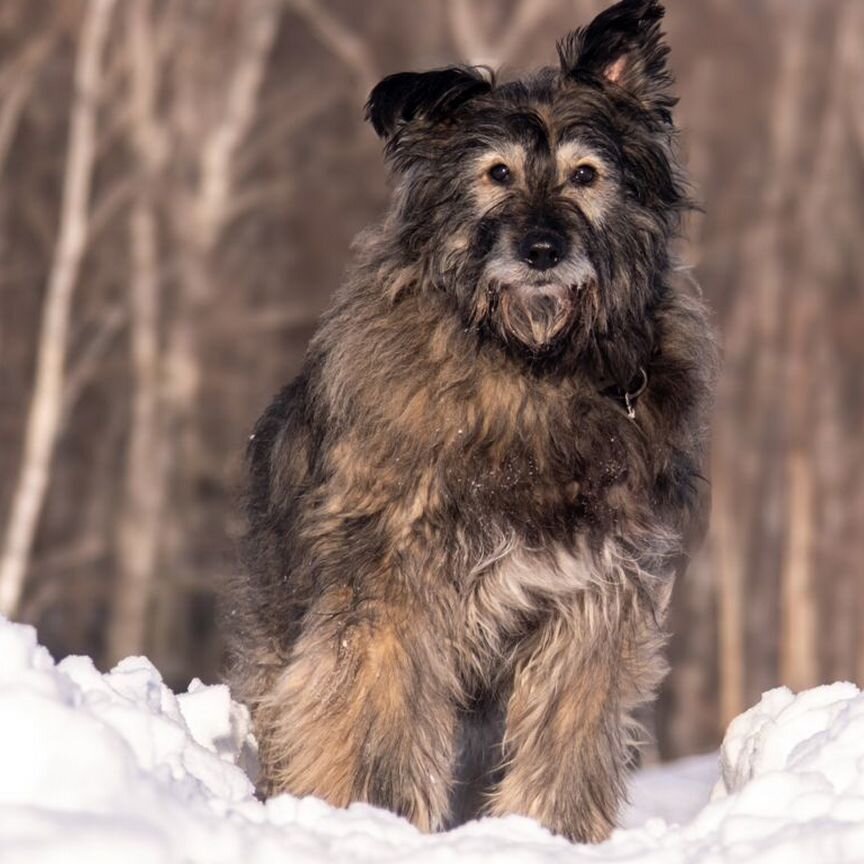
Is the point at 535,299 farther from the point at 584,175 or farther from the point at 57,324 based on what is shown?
the point at 57,324

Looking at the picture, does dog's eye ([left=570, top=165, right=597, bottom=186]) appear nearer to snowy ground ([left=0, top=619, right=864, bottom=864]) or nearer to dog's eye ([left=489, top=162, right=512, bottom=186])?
dog's eye ([left=489, top=162, right=512, bottom=186])

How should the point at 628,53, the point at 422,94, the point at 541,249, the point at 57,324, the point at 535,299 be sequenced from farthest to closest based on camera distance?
the point at 57,324, the point at 628,53, the point at 422,94, the point at 535,299, the point at 541,249

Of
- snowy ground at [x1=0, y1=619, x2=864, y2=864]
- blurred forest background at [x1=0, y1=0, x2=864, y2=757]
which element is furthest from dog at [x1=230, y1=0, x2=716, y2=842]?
blurred forest background at [x1=0, y1=0, x2=864, y2=757]

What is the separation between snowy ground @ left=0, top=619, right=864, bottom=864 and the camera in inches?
149

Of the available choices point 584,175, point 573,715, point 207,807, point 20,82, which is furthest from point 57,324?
point 207,807

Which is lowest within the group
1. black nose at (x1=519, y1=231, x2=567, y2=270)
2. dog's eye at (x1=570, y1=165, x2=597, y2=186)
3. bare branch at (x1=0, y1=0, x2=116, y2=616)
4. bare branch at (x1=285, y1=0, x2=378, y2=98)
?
bare branch at (x1=0, y1=0, x2=116, y2=616)

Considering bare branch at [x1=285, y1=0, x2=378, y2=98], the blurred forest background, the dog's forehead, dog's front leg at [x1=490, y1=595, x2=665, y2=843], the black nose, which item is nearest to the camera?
the black nose

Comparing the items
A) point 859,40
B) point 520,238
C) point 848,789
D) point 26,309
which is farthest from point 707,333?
point 859,40

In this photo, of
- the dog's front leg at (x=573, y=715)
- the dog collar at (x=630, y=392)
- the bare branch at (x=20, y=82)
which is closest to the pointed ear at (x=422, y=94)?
the dog collar at (x=630, y=392)

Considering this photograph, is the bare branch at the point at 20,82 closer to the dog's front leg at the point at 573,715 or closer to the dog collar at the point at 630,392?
the dog collar at the point at 630,392

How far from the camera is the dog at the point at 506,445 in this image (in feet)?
17.9

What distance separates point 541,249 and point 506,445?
1.98 feet

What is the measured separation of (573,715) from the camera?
5742 mm

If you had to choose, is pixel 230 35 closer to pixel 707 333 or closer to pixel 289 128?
pixel 289 128
